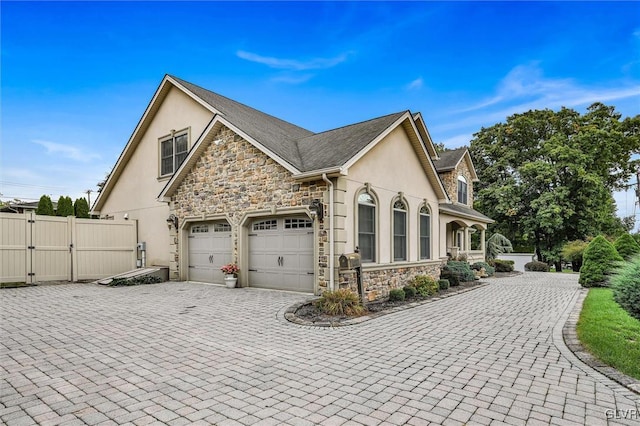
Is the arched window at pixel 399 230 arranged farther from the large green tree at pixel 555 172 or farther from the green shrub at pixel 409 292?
the large green tree at pixel 555 172

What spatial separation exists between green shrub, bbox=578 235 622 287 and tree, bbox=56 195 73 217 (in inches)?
1009

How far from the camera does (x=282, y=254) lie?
1122cm

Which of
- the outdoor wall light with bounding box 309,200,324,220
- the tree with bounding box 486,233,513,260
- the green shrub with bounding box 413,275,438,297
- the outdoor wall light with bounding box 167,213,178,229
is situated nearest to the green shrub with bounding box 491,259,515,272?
the tree with bounding box 486,233,513,260

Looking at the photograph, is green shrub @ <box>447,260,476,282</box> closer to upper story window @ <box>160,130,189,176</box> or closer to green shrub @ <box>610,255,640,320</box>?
green shrub @ <box>610,255,640,320</box>

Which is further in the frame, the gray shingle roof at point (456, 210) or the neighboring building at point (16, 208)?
the neighboring building at point (16, 208)

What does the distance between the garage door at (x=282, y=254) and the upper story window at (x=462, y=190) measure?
1371 centimetres

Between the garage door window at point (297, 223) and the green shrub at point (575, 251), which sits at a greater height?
the garage door window at point (297, 223)

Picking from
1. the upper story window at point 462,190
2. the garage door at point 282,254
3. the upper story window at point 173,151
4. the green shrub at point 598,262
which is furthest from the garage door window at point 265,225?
the upper story window at point 462,190

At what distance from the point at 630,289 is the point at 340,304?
16.5 ft

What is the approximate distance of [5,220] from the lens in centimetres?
1242

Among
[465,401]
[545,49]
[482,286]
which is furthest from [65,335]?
[545,49]

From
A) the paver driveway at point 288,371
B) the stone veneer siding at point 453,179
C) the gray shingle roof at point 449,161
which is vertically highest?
the gray shingle roof at point 449,161

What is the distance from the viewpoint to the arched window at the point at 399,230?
11.8m

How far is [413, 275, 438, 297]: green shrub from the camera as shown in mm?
11277
